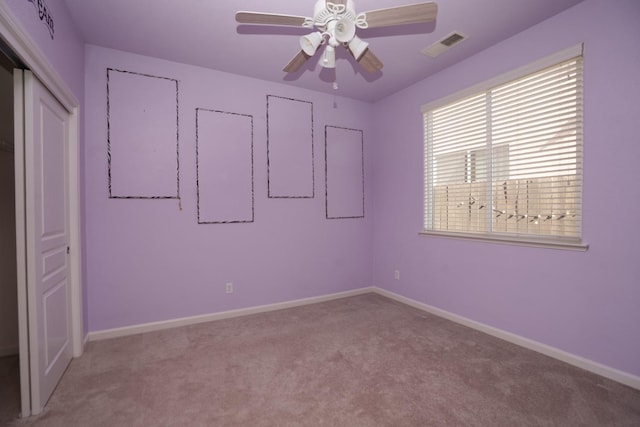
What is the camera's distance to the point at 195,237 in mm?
3352

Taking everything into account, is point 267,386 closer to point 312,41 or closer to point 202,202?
point 202,202

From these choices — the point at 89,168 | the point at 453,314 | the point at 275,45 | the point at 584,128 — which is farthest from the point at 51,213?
the point at 584,128

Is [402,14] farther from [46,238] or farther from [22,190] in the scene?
[46,238]

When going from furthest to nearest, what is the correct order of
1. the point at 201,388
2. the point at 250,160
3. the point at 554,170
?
1. the point at 250,160
2. the point at 554,170
3. the point at 201,388

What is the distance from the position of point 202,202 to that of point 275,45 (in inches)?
71.8

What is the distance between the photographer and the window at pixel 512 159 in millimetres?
2451

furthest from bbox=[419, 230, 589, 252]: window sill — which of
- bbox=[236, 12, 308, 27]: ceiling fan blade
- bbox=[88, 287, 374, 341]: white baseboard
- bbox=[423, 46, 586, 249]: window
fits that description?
bbox=[236, 12, 308, 27]: ceiling fan blade

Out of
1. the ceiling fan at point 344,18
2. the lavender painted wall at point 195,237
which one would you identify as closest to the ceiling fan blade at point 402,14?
the ceiling fan at point 344,18

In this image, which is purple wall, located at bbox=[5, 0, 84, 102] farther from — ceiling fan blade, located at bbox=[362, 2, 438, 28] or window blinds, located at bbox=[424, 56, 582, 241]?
window blinds, located at bbox=[424, 56, 582, 241]

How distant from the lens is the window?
245 cm

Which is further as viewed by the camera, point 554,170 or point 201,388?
point 554,170

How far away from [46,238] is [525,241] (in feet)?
12.4

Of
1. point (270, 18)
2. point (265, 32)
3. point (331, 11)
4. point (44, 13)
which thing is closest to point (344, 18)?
point (331, 11)

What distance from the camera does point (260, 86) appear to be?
12.1 ft
